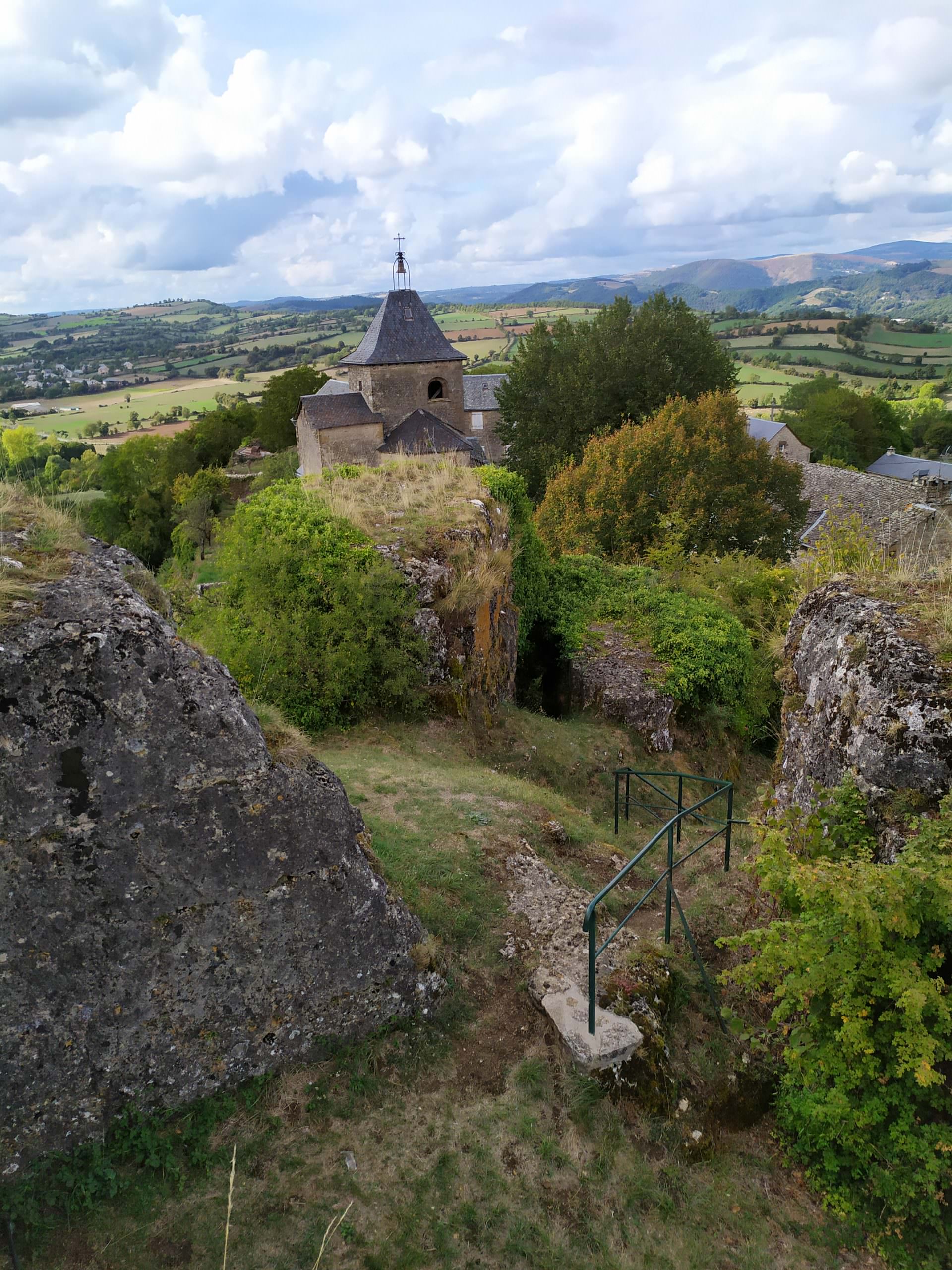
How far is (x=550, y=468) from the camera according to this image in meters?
32.0

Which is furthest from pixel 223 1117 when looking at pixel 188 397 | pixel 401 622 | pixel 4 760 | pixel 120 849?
pixel 188 397

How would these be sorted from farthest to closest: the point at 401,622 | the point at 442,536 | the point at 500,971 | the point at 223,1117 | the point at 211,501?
the point at 211,501 → the point at 442,536 → the point at 401,622 → the point at 500,971 → the point at 223,1117

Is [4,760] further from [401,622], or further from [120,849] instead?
[401,622]

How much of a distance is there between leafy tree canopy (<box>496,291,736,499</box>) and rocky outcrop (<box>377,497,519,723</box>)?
18677 mm

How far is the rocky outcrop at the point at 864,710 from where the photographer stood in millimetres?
5023

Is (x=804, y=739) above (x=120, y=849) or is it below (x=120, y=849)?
below

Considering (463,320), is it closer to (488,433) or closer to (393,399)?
(488,433)

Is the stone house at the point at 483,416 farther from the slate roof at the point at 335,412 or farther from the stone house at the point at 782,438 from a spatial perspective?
the stone house at the point at 782,438

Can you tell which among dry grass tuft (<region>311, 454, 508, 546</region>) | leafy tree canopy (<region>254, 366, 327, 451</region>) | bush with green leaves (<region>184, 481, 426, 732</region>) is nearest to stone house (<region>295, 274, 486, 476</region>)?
leafy tree canopy (<region>254, 366, 327, 451</region>)

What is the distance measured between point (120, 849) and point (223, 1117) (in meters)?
2.02

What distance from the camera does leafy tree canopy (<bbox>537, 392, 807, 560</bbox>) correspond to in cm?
2358

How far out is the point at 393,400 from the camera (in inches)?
1492

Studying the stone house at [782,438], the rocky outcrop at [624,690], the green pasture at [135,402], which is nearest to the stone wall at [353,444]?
the rocky outcrop at [624,690]

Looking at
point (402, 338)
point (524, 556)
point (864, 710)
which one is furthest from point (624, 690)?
point (402, 338)
